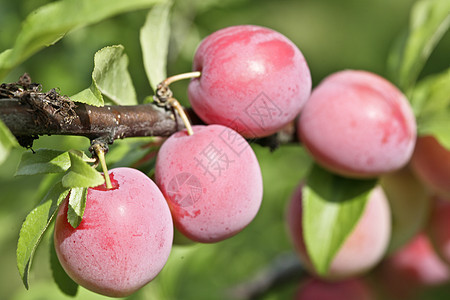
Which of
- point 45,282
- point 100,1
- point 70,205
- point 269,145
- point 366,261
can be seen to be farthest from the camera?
point 45,282

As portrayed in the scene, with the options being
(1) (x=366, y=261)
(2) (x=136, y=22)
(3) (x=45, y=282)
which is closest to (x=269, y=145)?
(1) (x=366, y=261)

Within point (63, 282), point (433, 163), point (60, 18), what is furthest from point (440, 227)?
point (60, 18)

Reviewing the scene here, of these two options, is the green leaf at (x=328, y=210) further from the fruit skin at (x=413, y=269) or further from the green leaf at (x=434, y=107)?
the fruit skin at (x=413, y=269)

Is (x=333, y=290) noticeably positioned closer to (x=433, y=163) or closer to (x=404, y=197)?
(x=404, y=197)

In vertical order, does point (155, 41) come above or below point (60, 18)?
below

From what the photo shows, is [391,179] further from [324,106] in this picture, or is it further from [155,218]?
[155,218]

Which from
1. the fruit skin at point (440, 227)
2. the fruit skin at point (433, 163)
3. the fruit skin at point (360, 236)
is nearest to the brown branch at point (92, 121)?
the fruit skin at point (360, 236)
